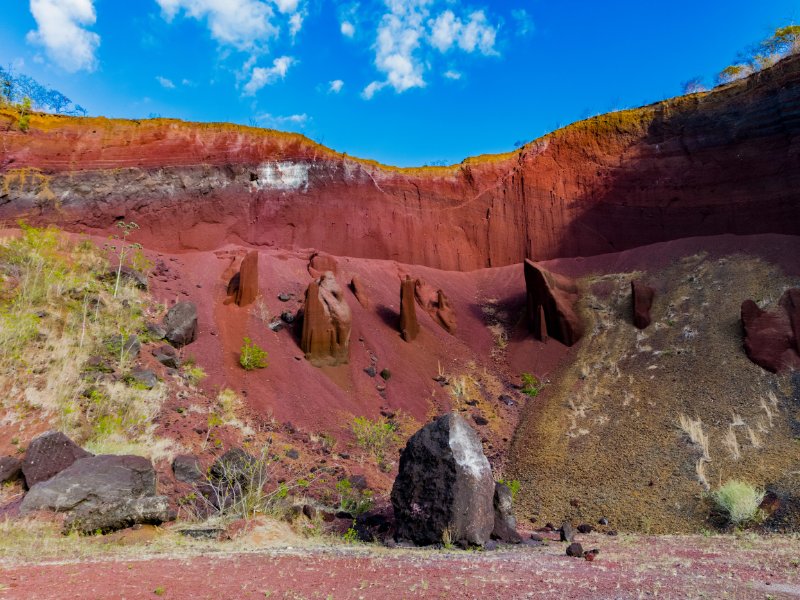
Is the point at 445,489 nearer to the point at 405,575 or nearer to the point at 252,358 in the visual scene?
the point at 405,575

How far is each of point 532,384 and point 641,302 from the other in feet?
16.4

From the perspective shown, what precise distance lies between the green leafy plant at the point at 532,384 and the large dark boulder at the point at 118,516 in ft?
40.7

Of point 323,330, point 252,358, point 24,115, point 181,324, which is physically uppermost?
point 24,115

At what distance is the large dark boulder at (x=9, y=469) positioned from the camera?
7.21 meters

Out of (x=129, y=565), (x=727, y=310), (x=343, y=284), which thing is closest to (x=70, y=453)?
(x=129, y=565)

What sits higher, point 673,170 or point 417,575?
point 673,170

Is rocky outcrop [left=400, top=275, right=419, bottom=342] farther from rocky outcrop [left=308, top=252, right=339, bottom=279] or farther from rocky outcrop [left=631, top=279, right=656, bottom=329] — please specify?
rocky outcrop [left=631, top=279, right=656, bottom=329]

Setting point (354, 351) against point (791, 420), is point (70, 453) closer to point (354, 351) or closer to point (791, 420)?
point (354, 351)

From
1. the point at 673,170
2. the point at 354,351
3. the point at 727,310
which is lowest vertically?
the point at 354,351

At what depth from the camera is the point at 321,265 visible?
1878 centimetres

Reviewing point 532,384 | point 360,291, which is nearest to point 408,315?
point 360,291

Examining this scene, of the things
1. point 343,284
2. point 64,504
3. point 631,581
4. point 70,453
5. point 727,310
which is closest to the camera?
point 631,581

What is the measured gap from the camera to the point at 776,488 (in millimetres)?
8859

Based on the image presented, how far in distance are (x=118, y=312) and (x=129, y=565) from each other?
961cm
